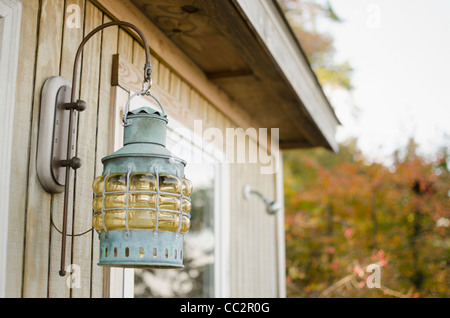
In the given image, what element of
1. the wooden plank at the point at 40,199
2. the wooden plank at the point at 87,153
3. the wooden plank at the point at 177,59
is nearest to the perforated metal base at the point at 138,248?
the wooden plank at the point at 40,199

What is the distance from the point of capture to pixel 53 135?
6.71 ft

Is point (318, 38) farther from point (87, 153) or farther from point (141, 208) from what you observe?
point (141, 208)

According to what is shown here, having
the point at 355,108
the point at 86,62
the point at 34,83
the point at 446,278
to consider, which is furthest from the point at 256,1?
the point at 355,108

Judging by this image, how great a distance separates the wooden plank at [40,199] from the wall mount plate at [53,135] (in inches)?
0.8

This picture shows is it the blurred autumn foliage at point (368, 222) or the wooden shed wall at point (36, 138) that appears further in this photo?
the blurred autumn foliage at point (368, 222)

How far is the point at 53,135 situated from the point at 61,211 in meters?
0.29

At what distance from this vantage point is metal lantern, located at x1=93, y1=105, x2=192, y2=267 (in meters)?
1.78

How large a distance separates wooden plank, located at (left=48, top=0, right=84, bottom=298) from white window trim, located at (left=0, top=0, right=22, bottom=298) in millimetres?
261

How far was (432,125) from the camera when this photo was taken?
33.1 feet

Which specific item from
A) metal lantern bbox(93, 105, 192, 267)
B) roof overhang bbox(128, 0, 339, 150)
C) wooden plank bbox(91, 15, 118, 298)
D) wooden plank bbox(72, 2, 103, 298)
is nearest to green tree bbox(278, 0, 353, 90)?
roof overhang bbox(128, 0, 339, 150)

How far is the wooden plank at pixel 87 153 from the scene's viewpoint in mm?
2240

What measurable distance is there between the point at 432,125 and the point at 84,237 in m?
8.91

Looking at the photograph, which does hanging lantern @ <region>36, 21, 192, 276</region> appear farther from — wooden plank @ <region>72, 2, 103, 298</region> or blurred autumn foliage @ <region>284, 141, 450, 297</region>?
blurred autumn foliage @ <region>284, 141, 450, 297</region>

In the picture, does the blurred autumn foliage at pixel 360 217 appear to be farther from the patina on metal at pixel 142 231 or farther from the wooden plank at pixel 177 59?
the patina on metal at pixel 142 231
